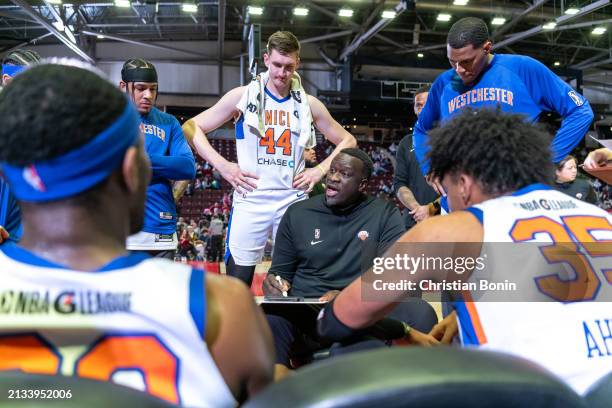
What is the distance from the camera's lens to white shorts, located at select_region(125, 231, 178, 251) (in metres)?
3.68

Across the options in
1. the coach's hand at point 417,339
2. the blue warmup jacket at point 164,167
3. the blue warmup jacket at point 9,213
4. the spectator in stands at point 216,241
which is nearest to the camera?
the coach's hand at point 417,339

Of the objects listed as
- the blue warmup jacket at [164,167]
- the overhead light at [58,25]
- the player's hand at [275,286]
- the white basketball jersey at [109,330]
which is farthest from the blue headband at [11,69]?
the overhead light at [58,25]

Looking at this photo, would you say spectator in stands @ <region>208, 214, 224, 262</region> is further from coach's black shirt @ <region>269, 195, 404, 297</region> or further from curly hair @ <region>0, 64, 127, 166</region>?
curly hair @ <region>0, 64, 127, 166</region>

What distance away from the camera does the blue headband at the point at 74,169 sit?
0.94m

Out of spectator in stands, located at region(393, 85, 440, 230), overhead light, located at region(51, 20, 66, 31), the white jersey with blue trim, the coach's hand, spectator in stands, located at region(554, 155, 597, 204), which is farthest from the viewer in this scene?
overhead light, located at region(51, 20, 66, 31)

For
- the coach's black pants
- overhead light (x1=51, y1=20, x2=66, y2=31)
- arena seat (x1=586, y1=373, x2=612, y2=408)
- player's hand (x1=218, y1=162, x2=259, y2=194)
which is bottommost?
the coach's black pants

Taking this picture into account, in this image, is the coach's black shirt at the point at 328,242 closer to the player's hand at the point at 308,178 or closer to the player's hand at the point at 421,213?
the player's hand at the point at 308,178

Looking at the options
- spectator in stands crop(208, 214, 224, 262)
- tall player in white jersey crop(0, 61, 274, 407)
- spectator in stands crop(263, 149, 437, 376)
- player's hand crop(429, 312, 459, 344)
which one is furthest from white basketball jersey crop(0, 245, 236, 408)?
spectator in stands crop(208, 214, 224, 262)

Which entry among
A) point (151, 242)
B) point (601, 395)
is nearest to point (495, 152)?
point (601, 395)

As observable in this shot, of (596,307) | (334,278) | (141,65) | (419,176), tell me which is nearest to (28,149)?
(596,307)

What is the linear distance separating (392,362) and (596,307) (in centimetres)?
109

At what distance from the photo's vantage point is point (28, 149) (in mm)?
938

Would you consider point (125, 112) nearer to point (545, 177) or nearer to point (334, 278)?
point (545, 177)

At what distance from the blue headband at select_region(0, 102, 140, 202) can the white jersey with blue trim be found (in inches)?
38.1
